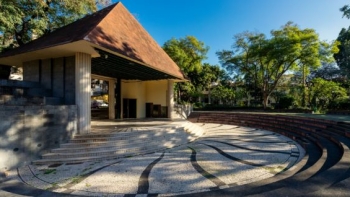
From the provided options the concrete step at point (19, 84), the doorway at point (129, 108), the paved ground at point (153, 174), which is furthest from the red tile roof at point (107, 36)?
the doorway at point (129, 108)

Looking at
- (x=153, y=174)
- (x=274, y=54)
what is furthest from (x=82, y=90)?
(x=274, y=54)

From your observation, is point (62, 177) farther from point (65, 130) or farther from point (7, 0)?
point (7, 0)

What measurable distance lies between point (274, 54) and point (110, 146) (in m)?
20.1

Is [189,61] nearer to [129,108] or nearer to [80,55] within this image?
[129,108]

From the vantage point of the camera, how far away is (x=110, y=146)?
691 cm

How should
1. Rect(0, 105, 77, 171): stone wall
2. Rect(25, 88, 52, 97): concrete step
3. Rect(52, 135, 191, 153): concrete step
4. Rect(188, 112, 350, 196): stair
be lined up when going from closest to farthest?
Rect(188, 112, 350, 196): stair < Rect(0, 105, 77, 171): stone wall < Rect(52, 135, 191, 153): concrete step < Rect(25, 88, 52, 97): concrete step

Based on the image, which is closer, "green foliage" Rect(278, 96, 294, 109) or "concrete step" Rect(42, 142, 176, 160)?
"concrete step" Rect(42, 142, 176, 160)

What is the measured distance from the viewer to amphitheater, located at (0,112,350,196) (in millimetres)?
3855

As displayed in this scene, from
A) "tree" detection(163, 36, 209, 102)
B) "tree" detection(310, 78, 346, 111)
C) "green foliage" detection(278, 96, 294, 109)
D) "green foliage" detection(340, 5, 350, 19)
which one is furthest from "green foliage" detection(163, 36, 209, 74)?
"green foliage" detection(340, 5, 350, 19)

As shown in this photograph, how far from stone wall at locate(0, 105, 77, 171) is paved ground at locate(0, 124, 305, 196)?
44 centimetres

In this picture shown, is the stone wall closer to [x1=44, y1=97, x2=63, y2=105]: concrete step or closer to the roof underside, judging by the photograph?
[x1=44, y1=97, x2=63, y2=105]: concrete step

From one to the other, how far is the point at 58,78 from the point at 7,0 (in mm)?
6428

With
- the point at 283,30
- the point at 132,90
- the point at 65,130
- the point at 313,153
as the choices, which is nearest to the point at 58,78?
the point at 65,130

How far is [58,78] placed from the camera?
816 centimetres
